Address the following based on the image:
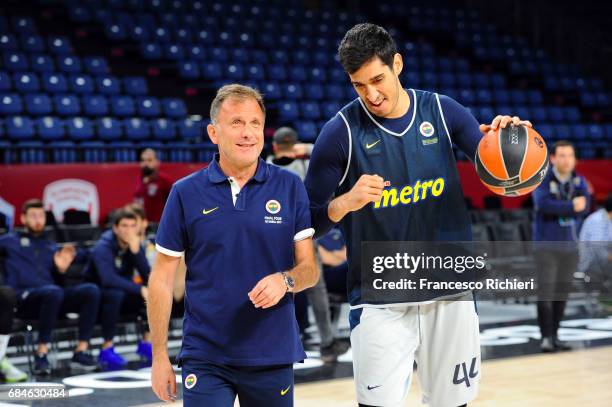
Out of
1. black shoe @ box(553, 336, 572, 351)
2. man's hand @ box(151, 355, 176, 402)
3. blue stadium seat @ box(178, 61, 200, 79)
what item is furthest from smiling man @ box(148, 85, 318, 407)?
blue stadium seat @ box(178, 61, 200, 79)

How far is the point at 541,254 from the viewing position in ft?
22.2

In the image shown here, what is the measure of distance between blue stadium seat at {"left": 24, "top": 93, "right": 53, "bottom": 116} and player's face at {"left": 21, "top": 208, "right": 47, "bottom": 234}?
583cm

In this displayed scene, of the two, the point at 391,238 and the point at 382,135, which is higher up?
the point at 382,135

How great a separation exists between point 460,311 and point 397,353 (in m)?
0.29

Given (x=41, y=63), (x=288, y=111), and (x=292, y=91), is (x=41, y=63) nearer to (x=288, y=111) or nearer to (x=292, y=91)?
(x=288, y=111)

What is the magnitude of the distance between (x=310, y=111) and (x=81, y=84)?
4019 mm

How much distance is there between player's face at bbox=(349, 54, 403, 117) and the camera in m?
3.29

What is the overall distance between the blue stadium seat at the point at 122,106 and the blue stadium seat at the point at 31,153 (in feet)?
6.53

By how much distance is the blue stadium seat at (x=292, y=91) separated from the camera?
16.4 meters

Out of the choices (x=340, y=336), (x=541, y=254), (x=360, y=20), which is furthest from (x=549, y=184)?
(x=360, y=20)

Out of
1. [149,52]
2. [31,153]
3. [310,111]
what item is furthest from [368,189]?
[149,52]

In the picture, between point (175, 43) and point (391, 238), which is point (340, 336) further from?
point (175, 43)

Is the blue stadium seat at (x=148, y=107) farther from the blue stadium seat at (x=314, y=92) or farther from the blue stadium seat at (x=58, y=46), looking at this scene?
the blue stadium seat at (x=314, y=92)

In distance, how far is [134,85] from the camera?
1484 cm
